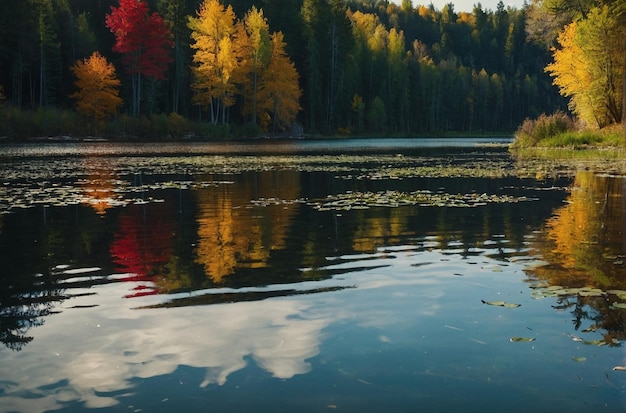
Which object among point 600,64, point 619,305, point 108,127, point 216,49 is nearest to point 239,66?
point 216,49

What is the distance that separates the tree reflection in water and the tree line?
4562 centimetres

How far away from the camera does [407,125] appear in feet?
389

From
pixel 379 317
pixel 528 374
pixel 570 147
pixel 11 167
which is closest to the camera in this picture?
pixel 528 374

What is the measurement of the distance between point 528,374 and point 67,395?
139 inches

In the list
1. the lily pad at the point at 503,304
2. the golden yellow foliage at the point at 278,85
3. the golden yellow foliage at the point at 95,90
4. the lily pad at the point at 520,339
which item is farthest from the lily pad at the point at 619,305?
the golden yellow foliage at the point at 278,85

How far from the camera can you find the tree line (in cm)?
6888

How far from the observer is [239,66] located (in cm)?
7275

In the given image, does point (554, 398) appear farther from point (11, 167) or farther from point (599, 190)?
point (11, 167)

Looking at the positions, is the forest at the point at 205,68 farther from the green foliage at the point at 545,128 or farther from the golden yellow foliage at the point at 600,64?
the green foliage at the point at 545,128

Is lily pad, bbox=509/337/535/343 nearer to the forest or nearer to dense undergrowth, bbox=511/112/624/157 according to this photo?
dense undergrowth, bbox=511/112/624/157

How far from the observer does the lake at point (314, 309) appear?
4.74 metres

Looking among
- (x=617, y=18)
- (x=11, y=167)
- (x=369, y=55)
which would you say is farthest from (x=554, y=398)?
(x=369, y=55)

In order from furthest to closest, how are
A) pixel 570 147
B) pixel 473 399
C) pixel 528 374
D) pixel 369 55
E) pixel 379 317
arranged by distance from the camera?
pixel 369 55 → pixel 570 147 → pixel 379 317 → pixel 528 374 → pixel 473 399

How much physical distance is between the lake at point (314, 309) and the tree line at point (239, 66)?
4971 centimetres
